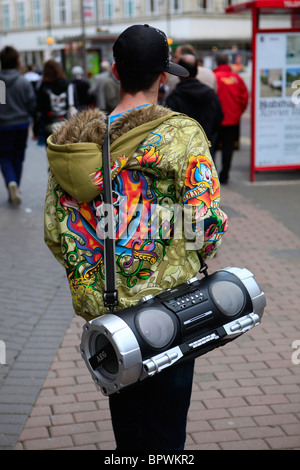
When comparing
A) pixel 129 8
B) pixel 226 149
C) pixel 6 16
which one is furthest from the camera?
pixel 6 16

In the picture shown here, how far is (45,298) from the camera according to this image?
548 cm

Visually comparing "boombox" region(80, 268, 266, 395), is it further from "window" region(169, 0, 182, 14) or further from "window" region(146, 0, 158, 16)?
"window" region(146, 0, 158, 16)

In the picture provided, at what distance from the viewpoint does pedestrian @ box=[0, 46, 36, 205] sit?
28.7 feet

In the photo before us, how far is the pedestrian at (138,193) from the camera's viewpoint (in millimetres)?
2117

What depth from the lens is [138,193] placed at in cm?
216

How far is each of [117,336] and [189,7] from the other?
5347 centimetres

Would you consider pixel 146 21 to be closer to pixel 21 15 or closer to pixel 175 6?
pixel 175 6

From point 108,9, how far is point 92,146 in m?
56.5

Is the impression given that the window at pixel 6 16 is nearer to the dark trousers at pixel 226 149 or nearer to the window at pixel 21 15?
the window at pixel 21 15

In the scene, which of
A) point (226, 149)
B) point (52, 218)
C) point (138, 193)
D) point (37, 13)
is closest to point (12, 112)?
point (226, 149)

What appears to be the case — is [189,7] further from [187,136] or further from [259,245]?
[187,136]

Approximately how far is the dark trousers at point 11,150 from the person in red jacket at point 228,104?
3.13 metres
